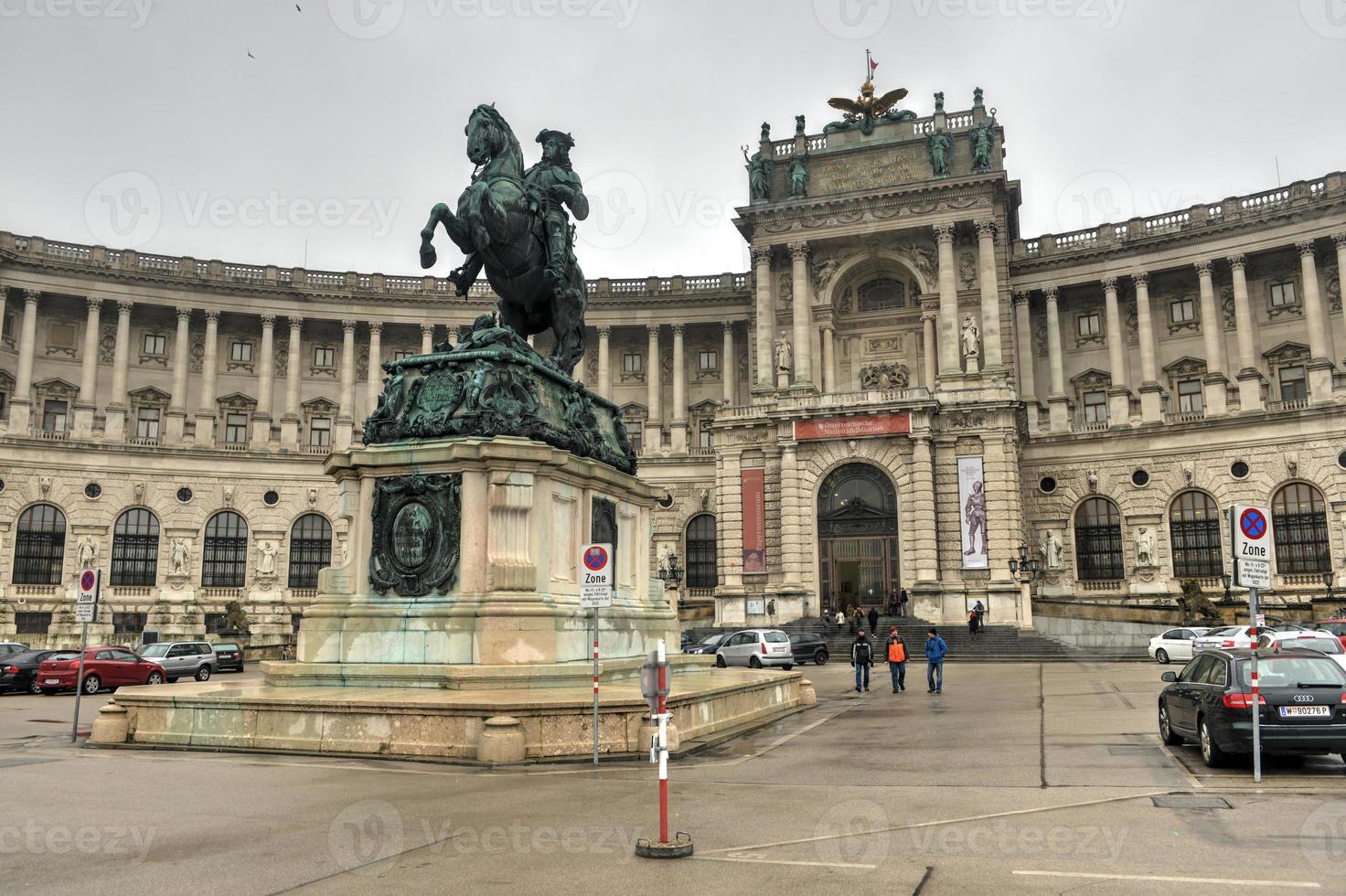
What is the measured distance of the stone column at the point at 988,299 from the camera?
5475 centimetres

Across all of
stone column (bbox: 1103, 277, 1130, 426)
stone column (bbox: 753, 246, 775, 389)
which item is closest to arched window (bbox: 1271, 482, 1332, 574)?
stone column (bbox: 1103, 277, 1130, 426)

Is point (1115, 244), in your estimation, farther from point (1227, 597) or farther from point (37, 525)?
point (37, 525)

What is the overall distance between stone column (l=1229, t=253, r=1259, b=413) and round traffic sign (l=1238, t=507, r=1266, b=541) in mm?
44841

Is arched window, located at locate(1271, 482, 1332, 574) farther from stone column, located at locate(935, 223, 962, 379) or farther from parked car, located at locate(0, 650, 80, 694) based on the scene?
parked car, located at locate(0, 650, 80, 694)

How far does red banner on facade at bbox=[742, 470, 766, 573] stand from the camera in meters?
55.0

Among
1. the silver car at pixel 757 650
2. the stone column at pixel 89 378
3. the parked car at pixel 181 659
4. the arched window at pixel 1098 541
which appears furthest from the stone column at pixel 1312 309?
the stone column at pixel 89 378

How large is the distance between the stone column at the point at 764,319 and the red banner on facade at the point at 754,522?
5528 millimetres

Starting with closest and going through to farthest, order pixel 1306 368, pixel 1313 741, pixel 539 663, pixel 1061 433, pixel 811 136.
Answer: pixel 1313 741 → pixel 539 663 → pixel 1306 368 → pixel 1061 433 → pixel 811 136

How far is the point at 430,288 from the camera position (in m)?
66.9

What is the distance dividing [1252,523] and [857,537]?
136 ft

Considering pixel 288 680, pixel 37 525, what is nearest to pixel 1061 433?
pixel 288 680

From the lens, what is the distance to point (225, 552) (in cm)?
6003

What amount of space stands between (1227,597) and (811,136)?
32.0 meters

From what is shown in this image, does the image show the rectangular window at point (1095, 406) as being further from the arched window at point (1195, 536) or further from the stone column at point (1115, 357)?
the arched window at point (1195, 536)
